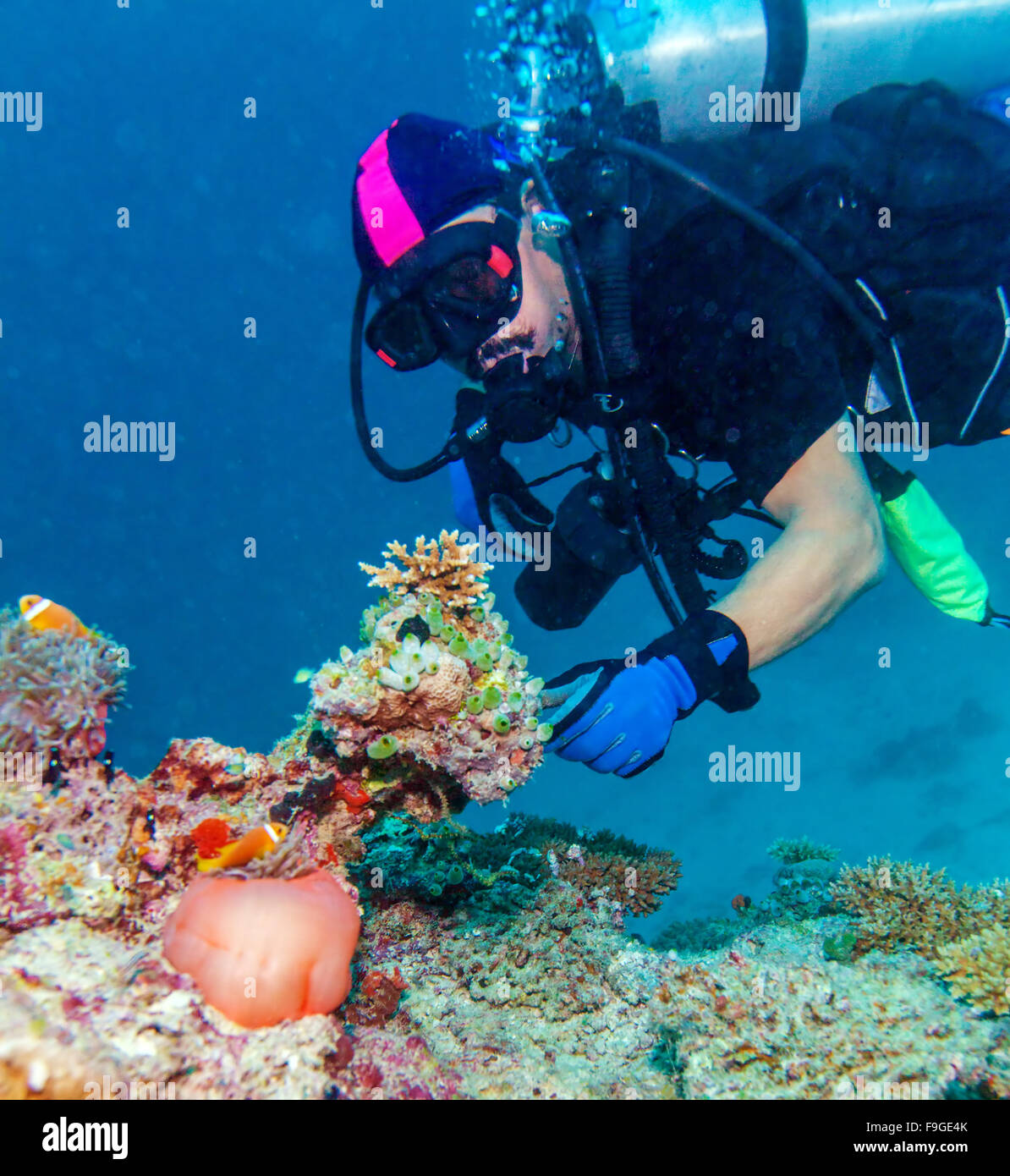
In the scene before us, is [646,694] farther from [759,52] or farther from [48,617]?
[759,52]

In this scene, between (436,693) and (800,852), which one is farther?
(800,852)

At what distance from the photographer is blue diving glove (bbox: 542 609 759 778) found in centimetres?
278

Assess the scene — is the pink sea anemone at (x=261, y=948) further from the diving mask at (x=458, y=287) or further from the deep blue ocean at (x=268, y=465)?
the deep blue ocean at (x=268, y=465)

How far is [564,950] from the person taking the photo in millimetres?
3492

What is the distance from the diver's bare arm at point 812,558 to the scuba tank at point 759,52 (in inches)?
80.3

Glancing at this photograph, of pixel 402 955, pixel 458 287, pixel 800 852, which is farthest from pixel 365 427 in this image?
pixel 800 852

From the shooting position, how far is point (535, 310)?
10.8 feet

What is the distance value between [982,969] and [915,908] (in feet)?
2.59

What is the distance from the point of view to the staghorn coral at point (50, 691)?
2.43 m

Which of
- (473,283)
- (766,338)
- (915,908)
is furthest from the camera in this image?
(915,908)

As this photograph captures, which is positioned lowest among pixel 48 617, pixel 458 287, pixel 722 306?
pixel 48 617

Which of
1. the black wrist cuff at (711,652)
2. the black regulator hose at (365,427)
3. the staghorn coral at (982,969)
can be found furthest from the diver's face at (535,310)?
the staghorn coral at (982,969)

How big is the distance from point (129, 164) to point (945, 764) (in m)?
78.5

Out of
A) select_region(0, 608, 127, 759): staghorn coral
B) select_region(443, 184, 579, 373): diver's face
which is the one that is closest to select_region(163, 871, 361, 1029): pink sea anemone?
select_region(0, 608, 127, 759): staghorn coral
